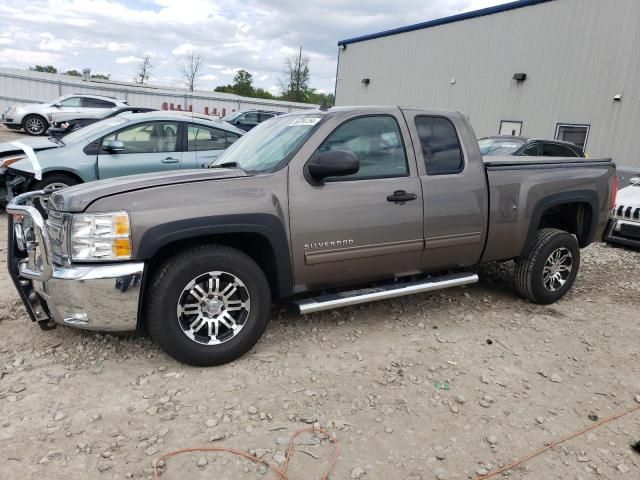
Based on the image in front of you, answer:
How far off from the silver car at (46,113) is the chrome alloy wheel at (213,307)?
54.3 feet

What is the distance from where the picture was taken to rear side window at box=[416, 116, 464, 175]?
4.06m

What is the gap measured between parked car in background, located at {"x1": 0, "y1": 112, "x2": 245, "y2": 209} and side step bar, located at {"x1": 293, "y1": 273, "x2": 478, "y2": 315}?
4226 mm

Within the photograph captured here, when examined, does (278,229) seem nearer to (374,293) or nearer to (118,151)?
(374,293)

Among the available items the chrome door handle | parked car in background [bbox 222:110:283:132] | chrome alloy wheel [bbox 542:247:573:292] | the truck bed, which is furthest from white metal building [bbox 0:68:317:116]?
the chrome door handle

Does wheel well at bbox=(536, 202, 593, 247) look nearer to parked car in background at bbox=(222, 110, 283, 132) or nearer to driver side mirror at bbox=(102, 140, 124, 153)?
driver side mirror at bbox=(102, 140, 124, 153)

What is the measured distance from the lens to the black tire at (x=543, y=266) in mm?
4695

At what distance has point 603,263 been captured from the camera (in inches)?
262

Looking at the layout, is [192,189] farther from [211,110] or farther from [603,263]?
[211,110]

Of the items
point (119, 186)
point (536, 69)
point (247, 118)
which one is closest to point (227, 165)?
point (119, 186)

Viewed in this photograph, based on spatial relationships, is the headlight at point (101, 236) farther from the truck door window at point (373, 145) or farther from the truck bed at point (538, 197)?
the truck bed at point (538, 197)

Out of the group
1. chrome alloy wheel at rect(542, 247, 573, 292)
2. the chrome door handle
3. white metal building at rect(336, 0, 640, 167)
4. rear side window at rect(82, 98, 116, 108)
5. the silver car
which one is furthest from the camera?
rear side window at rect(82, 98, 116, 108)

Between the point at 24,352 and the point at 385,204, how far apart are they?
2.77m

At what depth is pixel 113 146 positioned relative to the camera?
6758 mm

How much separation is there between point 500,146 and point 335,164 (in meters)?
6.22
